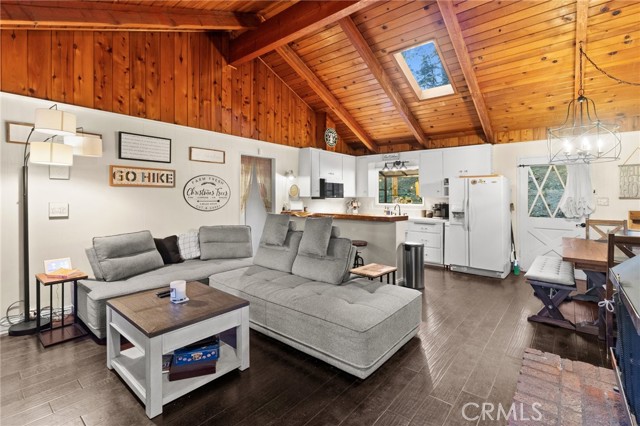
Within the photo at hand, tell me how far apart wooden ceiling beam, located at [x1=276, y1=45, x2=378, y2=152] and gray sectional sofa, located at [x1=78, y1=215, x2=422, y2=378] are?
9.37ft

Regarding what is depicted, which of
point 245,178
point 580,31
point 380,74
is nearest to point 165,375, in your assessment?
point 245,178

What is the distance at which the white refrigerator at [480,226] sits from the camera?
509 cm

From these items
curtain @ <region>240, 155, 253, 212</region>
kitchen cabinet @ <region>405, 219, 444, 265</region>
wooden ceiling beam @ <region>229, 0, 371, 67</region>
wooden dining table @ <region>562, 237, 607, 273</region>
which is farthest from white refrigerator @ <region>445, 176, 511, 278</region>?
curtain @ <region>240, 155, 253, 212</region>

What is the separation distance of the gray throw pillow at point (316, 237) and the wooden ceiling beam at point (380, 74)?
2675mm

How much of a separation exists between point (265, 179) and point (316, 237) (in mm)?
2739

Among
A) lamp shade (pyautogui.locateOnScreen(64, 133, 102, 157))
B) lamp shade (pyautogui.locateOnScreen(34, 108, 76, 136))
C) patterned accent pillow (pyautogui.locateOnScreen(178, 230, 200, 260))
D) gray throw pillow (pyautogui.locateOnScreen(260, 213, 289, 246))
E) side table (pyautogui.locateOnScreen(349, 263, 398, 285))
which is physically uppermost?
lamp shade (pyautogui.locateOnScreen(34, 108, 76, 136))

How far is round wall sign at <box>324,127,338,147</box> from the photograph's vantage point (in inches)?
266

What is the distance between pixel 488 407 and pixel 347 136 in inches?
244

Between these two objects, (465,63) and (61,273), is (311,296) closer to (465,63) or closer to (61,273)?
(61,273)

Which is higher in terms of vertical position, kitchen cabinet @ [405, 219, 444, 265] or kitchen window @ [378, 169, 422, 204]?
kitchen window @ [378, 169, 422, 204]

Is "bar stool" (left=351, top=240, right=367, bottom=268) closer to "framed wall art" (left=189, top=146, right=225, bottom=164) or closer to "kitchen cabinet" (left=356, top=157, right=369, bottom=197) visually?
"framed wall art" (left=189, top=146, right=225, bottom=164)

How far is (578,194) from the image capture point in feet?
16.4

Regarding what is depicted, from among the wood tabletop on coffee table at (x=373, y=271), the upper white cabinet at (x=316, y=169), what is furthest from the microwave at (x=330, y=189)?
the wood tabletop on coffee table at (x=373, y=271)

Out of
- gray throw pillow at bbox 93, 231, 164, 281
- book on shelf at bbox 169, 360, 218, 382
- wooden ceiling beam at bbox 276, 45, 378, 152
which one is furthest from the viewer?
wooden ceiling beam at bbox 276, 45, 378, 152
